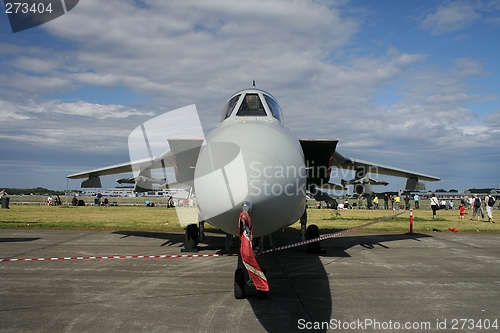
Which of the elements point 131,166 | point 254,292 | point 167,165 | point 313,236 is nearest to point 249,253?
point 254,292

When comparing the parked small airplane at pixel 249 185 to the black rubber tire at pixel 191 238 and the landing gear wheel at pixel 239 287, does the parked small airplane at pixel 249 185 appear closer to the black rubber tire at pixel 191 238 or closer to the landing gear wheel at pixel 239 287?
the landing gear wheel at pixel 239 287

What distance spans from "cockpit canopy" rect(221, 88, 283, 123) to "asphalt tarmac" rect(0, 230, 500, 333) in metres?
3.10

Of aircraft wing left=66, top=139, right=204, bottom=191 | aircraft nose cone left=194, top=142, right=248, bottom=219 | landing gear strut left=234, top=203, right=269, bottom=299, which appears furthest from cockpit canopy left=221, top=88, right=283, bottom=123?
landing gear strut left=234, top=203, right=269, bottom=299

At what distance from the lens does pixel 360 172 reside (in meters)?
14.7

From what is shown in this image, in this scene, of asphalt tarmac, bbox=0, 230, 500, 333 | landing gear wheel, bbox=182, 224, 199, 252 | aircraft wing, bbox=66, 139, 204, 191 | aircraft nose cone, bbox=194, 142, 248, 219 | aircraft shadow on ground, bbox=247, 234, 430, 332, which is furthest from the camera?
landing gear wheel, bbox=182, 224, 199, 252

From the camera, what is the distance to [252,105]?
7520mm

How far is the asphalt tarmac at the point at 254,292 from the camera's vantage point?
472cm

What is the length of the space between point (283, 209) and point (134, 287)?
10.9 ft

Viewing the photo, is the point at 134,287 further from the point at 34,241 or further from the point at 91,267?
the point at 34,241

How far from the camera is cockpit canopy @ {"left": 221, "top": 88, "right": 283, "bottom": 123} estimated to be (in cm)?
735

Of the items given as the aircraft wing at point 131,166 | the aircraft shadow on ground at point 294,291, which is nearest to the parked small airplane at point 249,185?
the aircraft shadow on ground at point 294,291

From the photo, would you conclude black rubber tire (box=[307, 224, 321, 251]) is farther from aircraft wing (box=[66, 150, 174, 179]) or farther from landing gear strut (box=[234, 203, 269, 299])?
landing gear strut (box=[234, 203, 269, 299])

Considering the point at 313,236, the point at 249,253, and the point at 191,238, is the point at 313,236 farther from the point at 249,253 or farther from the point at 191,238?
the point at 249,253

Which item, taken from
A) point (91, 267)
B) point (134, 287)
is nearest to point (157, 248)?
point (91, 267)
